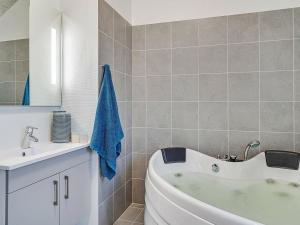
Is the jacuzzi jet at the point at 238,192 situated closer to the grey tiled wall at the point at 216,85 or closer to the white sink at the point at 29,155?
the grey tiled wall at the point at 216,85

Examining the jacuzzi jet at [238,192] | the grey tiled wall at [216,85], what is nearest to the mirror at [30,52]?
the grey tiled wall at [216,85]

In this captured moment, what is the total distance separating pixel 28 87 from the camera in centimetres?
171

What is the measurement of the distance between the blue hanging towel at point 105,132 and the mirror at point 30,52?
0.45 meters

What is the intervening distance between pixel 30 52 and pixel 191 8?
1625mm

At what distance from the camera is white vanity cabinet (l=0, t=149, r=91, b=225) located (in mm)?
1179

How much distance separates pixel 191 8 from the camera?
7.67 feet

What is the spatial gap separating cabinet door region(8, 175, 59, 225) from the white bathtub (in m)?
0.63

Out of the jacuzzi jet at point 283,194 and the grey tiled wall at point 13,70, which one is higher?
the grey tiled wall at point 13,70

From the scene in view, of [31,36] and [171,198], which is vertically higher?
[31,36]

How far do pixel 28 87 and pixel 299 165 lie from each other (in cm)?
228

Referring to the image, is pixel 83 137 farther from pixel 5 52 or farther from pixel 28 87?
pixel 5 52

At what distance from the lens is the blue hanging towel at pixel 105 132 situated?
1770 mm

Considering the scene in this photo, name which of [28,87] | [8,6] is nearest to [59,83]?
[28,87]

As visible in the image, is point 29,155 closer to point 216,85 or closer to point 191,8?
point 216,85
